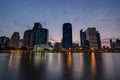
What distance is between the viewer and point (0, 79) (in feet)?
66.0

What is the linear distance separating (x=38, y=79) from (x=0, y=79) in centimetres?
597

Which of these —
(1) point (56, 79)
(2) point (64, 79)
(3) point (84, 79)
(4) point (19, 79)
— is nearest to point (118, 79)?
(3) point (84, 79)

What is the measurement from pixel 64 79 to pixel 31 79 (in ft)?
17.3

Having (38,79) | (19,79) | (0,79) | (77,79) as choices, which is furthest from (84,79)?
(0,79)

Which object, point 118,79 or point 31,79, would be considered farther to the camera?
point 118,79

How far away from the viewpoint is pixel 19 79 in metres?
20.2

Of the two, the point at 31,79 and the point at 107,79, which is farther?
the point at 107,79

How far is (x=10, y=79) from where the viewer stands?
20359 millimetres

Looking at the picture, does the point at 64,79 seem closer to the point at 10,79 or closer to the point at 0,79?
the point at 10,79

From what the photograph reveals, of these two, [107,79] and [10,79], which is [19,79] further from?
[107,79]

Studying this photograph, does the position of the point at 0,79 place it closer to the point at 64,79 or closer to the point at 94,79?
the point at 64,79

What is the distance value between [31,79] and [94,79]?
33.0ft

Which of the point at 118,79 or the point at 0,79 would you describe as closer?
the point at 0,79

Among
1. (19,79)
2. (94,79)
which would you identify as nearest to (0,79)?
(19,79)
